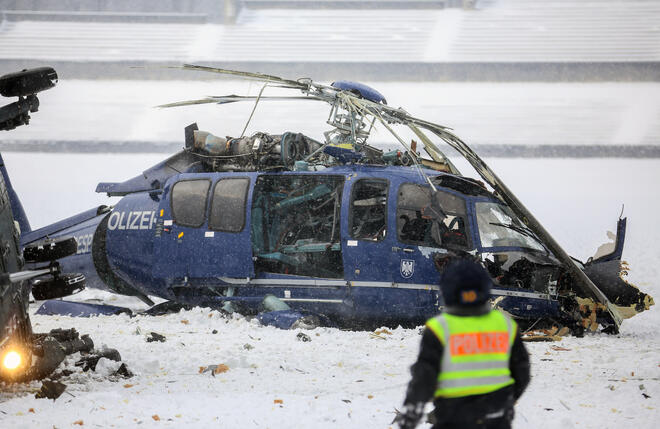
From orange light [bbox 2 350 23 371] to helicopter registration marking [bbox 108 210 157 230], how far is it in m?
4.53

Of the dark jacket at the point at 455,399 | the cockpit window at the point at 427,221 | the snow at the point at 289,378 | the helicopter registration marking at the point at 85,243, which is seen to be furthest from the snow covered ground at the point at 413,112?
the dark jacket at the point at 455,399

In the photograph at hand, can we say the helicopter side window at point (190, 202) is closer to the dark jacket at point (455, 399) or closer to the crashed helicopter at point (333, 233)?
the crashed helicopter at point (333, 233)

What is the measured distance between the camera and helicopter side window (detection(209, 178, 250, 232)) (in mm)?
9359

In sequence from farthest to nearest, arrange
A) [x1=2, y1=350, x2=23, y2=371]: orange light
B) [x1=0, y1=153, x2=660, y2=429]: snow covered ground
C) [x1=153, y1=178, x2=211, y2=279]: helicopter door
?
[x1=153, y1=178, x2=211, y2=279]: helicopter door → [x1=2, y1=350, x2=23, y2=371]: orange light → [x1=0, y1=153, x2=660, y2=429]: snow covered ground

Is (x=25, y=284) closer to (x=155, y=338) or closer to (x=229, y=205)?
(x=155, y=338)

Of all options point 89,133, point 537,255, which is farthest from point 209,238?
point 89,133

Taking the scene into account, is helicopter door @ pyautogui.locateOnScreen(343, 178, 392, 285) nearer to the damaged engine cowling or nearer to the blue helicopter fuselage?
the blue helicopter fuselage

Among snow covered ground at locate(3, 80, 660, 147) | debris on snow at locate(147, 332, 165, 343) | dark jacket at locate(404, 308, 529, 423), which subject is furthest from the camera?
snow covered ground at locate(3, 80, 660, 147)

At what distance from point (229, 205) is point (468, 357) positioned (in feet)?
21.0

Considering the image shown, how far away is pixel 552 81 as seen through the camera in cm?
2603

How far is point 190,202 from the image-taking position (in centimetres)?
971

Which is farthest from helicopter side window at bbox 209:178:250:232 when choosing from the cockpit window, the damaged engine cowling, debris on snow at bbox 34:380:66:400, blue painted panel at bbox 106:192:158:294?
debris on snow at bbox 34:380:66:400

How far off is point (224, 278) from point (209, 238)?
0.57 meters

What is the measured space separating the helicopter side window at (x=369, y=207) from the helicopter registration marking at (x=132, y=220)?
289 centimetres
